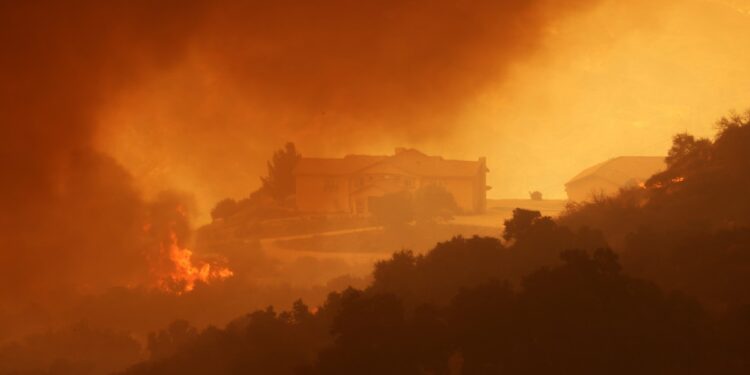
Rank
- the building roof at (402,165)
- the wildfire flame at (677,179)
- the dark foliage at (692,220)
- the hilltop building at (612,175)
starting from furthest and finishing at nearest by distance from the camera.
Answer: the building roof at (402,165)
the hilltop building at (612,175)
the wildfire flame at (677,179)
the dark foliage at (692,220)

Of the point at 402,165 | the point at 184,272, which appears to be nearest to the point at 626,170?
the point at 402,165

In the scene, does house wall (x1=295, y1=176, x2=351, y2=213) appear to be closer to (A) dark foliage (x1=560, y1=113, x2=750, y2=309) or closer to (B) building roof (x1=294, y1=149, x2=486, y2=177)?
(B) building roof (x1=294, y1=149, x2=486, y2=177)


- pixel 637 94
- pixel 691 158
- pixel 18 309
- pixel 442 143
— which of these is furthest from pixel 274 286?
pixel 637 94

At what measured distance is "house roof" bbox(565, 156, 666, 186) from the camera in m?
42.7

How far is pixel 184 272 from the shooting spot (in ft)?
116

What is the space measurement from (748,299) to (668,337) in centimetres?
448

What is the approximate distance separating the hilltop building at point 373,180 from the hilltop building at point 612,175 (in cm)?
673

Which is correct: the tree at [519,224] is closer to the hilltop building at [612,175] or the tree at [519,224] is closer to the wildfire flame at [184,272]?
the wildfire flame at [184,272]

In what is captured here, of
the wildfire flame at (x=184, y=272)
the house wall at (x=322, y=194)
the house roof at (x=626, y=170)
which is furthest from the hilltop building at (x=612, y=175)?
the wildfire flame at (x=184, y=272)

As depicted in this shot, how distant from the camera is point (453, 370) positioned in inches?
691

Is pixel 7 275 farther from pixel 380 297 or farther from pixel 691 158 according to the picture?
pixel 691 158

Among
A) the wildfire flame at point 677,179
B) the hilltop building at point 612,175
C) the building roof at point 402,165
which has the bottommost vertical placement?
the wildfire flame at point 677,179

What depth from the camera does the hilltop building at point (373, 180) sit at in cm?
4528

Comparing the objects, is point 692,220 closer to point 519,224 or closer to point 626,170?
point 519,224
